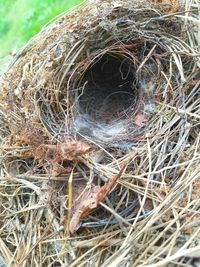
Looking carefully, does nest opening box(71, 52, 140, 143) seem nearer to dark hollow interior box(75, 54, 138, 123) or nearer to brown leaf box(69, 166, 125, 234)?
dark hollow interior box(75, 54, 138, 123)

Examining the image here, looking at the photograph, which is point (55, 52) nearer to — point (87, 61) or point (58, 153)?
point (87, 61)

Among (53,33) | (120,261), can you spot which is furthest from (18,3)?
(120,261)

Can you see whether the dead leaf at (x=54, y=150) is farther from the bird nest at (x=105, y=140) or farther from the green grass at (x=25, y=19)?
the green grass at (x=25, y=19)

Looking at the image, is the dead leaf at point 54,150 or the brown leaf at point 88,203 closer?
the brown leaf at point 88,203

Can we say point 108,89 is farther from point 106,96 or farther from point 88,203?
point 88,203

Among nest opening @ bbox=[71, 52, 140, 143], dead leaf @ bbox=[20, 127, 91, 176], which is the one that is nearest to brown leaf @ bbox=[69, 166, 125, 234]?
dead leaf @ bbox=[20, 127, 91, 176]

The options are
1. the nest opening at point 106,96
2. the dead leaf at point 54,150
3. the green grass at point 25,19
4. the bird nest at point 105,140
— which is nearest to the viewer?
the bird nest at point 105,140

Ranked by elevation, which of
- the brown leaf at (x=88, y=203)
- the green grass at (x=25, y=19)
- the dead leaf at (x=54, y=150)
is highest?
the green grass at (x=25, y=19)

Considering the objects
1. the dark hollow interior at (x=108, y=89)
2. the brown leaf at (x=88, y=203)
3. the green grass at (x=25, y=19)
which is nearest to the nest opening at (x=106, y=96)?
the dark hollow interior at (x=108, y=89)
